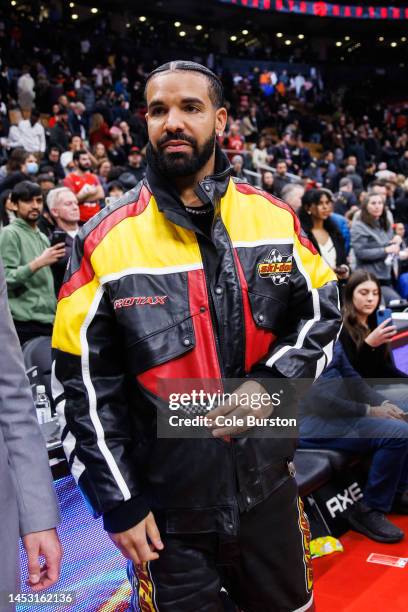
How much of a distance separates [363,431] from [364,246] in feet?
9.79

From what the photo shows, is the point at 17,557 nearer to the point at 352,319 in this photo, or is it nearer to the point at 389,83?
the point at 352,319

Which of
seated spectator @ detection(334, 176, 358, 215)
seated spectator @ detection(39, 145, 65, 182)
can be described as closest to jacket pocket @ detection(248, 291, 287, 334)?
seated spectator @ detection(39, 145, 65, 182)

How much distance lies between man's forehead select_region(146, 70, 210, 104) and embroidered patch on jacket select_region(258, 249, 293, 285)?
1.36 ft

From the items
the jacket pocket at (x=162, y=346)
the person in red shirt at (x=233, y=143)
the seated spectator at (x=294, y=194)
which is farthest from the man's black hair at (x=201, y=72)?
the person in red shirt at (x=233, y=143)

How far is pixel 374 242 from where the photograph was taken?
20.6ft

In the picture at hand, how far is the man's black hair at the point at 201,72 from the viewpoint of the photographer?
5.63ft

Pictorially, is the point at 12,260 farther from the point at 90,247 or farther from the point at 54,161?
the point at 54,161

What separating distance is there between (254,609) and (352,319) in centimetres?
232

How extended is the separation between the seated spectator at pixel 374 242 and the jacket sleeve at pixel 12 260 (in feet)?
10.6

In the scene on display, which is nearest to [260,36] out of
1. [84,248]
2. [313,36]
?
[313,36]

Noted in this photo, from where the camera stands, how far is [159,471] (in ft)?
5.43

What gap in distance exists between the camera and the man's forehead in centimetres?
170

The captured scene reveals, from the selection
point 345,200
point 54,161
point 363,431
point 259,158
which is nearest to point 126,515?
point 363,431

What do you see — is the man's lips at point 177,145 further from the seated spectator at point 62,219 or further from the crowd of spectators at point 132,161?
the seated spectator at point 62,219
